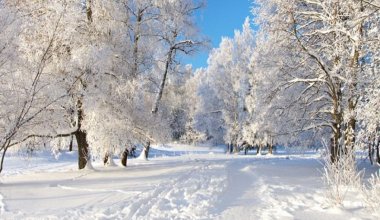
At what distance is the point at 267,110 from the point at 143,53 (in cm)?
608

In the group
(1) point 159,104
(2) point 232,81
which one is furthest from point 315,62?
(2) point 232,81

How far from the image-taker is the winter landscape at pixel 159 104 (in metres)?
8.72

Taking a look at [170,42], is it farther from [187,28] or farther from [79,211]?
[79,211]

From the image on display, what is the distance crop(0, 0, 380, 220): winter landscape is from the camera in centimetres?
872

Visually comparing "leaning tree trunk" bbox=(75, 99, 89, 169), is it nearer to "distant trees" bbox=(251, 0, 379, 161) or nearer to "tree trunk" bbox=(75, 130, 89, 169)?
"tree trunk" bbox=(75, 130, 89, 169)

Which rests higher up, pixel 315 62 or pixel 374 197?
pixel 315 62

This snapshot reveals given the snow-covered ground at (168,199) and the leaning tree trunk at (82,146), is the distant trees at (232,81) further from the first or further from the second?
the snow-covered ground at (168,199)

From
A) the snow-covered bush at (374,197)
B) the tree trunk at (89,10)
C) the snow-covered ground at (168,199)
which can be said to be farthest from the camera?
the tree trunk at (89,10)

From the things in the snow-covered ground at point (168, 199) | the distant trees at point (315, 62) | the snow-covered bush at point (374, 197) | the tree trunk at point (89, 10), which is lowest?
the snow-covered ground at point (168, 199)

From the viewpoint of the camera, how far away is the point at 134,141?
1655cm

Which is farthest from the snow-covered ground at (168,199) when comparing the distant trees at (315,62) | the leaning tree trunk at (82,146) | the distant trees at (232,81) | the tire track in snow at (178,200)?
the distant trees at (232,81)

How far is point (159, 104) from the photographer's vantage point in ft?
69.5

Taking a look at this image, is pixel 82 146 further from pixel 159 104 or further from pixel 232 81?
pixel 232 81

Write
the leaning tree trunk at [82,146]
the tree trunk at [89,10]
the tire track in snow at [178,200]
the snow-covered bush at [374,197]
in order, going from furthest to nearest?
the tree trunk at [89,10], the leaning tree trunk at [82,146], the tire track in snow at [178,200], the snow-covered bush at [374,197]
